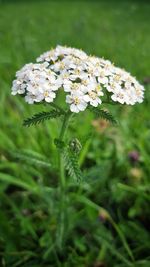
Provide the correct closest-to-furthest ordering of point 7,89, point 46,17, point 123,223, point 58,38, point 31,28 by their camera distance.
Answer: point 123,223 → point 7,89 → point 58,38 → point 31,28 → point 46,17

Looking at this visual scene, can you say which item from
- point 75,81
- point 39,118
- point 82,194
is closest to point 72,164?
point 39,118

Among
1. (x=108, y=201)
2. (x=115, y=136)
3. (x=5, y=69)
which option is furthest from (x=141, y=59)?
(x=108, y=201)

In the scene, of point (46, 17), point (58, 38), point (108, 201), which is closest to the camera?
point (108, 201)

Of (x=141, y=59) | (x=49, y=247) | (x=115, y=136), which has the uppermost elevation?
(x=141, y=59)

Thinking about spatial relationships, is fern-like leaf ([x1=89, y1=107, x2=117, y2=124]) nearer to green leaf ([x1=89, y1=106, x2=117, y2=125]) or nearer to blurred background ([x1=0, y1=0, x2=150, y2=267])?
green leaf ([x1=89, y1=106, x2=117, y2=125])

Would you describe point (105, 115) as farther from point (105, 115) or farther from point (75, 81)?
point (75, 81)

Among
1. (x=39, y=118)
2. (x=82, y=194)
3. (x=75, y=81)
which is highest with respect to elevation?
(x=75, y=81)

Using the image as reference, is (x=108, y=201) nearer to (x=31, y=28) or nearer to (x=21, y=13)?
(x=31, y=28)
